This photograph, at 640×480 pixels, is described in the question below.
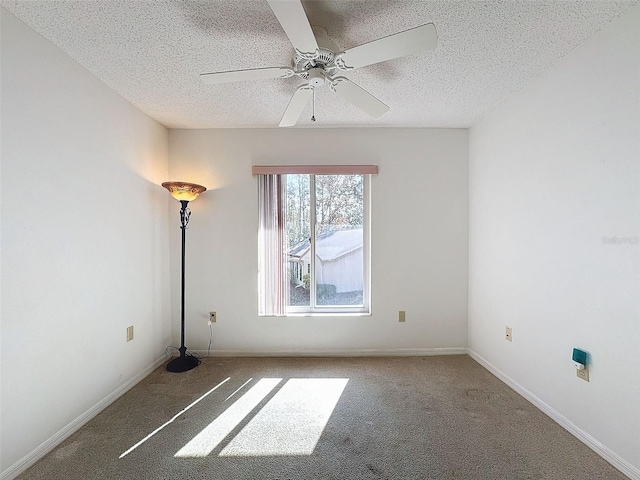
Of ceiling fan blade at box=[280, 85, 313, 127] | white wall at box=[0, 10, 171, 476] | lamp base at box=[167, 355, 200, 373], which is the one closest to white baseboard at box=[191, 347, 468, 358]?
lamp base at box=[167, 355, 200, 373]

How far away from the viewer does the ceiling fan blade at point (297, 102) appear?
1703mm

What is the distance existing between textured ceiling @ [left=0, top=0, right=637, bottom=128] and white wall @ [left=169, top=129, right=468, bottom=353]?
21.4 inches

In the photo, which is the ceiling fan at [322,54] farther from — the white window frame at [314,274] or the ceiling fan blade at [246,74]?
the white window frame at [314,274]

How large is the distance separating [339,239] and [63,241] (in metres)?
2.24

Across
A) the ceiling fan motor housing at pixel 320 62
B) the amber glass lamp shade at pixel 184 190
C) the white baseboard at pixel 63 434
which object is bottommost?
the white baseboard at pixel 63 434

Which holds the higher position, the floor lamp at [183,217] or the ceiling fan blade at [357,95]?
the ceiling fan blade at [357,95]

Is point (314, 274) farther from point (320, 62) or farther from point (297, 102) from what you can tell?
point (320, 62)

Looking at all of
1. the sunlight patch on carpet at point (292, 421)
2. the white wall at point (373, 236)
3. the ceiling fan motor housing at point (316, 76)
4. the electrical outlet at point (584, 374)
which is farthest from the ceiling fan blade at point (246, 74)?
the electrical outlet at point (584, 374)

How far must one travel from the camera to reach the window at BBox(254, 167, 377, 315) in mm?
3104

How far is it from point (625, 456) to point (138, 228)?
355 centimetres

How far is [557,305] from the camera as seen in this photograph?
6.29 ft

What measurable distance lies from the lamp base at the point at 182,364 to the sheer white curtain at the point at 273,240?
0.75 m

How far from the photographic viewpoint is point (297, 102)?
1.82 m

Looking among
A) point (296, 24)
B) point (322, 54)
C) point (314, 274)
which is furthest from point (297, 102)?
point (314, 274)
